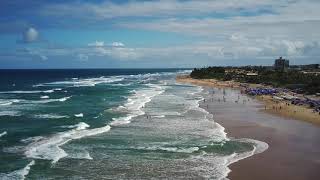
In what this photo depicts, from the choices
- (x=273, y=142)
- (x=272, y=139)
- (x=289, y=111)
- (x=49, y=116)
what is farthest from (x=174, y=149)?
(x=289, y=111)

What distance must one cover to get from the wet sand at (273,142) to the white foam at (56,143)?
10.6m

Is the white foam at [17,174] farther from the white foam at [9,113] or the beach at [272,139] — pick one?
the white foam at [9,113]

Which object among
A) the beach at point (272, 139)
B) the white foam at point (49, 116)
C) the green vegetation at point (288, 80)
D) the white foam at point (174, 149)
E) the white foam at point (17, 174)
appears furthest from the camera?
the green vegetation at point (288, 80)

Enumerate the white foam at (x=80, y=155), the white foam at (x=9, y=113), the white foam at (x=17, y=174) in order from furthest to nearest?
the white foam at (x=9, y=113) → the white foam at (x=80, y=155) → the white foam at (x=17, y=174)

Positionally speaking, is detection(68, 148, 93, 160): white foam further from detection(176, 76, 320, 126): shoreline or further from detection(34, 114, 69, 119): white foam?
detection(176, 76, 320, 126): shoreline

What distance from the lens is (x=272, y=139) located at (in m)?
36.7

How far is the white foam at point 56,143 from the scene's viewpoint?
29855mm

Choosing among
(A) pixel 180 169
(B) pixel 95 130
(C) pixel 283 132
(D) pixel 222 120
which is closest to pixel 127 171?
(A) pixel 180 169

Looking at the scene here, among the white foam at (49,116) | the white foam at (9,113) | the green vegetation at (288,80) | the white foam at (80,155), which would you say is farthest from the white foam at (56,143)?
the green vegetation at (288,80)

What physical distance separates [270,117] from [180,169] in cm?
2517

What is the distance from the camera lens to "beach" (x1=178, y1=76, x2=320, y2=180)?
26641 millimetres

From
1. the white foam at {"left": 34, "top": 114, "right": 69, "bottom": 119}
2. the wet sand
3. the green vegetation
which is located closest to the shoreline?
the wet sand

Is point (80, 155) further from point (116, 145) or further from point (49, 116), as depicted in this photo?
point (49, 116)

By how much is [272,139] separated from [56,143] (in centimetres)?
1588
